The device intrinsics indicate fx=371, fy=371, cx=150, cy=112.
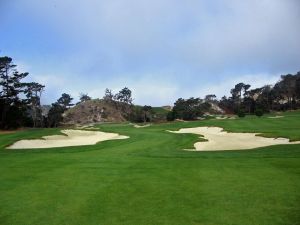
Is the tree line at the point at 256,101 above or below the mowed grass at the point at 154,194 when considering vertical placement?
above

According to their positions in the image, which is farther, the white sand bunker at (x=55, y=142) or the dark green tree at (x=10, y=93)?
the dark green tree at (x=10, y=93)

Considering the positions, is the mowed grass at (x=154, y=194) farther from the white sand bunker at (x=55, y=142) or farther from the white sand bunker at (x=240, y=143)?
the white sand bunker at (x=55, y=142)

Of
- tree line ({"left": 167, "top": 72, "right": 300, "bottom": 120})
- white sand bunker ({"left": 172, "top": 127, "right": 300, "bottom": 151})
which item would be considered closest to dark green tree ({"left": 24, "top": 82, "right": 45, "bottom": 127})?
tree line ({"left": 167, "top": 72, "right": 300, "bottom": 120})

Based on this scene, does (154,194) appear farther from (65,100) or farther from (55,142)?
(65,100)

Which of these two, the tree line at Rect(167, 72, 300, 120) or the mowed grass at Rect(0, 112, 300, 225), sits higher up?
the tree line at Rect(167, 72, 300, 120)

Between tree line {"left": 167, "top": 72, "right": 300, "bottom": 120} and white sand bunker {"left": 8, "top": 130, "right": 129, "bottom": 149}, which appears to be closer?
white sand bunker {"left": 8, "top": 130, "right": 129, "bottom": 149}

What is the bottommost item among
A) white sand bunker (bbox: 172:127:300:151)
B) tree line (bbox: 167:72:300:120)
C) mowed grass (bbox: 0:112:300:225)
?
mowed grass (bbox: 0:112:300:225)

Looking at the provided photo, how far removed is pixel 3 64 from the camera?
68.1 metres

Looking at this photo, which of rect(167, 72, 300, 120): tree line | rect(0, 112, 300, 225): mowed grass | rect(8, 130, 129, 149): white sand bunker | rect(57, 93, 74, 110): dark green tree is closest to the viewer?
rect(0, 112, 300, 225): mowed grass

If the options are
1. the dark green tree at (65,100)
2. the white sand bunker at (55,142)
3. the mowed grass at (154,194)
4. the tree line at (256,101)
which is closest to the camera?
the mowed grass at (154,194)

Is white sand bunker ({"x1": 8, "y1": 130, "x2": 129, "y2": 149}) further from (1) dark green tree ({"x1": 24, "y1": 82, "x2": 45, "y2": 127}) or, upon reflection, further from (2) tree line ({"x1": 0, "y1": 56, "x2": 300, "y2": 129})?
(1) dark green tree ({"x1": 24, "y1": 82, "x2": 45, "y2": 127})

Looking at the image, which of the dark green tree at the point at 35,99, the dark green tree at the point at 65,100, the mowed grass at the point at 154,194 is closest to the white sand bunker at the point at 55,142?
the mowed grass at the point at 154,194

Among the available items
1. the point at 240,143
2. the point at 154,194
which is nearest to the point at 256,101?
the point at 240,143

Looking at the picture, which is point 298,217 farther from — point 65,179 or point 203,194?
point 65,179
